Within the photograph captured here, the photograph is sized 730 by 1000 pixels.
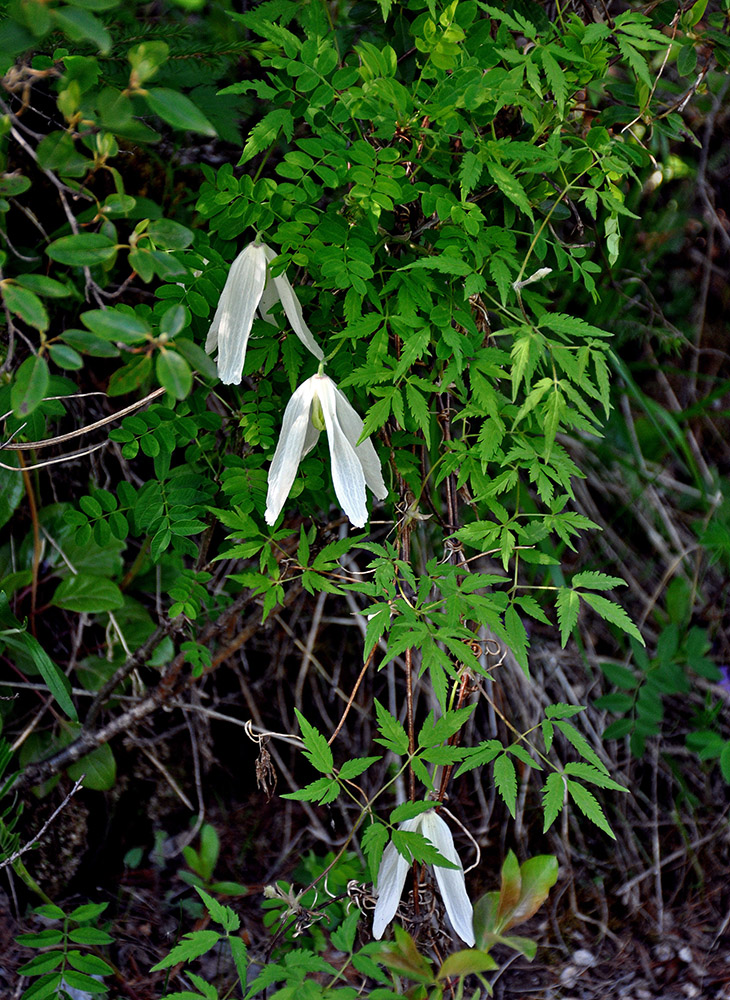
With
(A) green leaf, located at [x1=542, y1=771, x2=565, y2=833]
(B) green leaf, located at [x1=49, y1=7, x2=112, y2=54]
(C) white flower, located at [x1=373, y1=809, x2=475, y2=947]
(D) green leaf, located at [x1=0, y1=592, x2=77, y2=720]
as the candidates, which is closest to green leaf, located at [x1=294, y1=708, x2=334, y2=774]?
(C) white flower, located at [x1=373, y1=809, x2=475, y2=947]

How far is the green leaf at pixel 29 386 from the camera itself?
0.67 meters

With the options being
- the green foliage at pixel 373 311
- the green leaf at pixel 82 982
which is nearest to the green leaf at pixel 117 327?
the green foliage at pixel 373 311

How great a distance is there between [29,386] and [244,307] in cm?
32

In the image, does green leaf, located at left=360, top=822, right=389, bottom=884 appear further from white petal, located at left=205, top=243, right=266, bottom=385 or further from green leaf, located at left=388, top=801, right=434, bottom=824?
white petal, located at left=205, top=243, right=266, bottom=385

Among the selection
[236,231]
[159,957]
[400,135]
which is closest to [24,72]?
[236,231]

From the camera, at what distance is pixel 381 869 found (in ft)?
3.34

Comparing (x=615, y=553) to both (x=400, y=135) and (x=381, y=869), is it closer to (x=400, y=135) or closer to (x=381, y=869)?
(x=381, y=869)

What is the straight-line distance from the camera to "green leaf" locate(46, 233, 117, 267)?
728 mm

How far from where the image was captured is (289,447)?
3.07ft

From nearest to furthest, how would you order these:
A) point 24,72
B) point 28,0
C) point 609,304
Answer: point 28,0 → point 24,72 → point 609,304

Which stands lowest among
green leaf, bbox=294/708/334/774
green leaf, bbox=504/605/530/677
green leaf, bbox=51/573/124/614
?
green leaf, bbox=51/573/124/614

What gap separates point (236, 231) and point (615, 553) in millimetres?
1281

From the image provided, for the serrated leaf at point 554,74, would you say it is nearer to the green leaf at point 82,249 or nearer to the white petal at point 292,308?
the white petal at point 292,308

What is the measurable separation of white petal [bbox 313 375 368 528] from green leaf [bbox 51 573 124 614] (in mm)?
648
